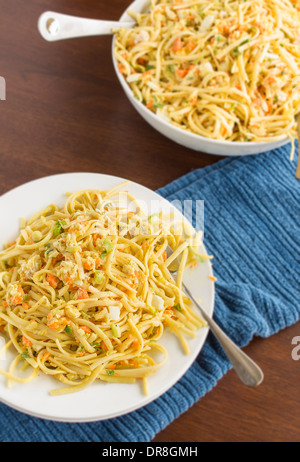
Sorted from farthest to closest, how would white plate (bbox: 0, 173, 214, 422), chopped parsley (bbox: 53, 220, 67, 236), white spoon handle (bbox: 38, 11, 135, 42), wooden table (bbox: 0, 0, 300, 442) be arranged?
white spoon handle (bbox: 38, 11, 135, 42), wooden table (bbox: 0, 0, 300, 442), chopped parsley (bbox: 53, 220, 67, 236), white plate (bbox: 0, 173, 214, 422)

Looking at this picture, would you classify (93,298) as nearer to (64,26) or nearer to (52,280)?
(52,280)

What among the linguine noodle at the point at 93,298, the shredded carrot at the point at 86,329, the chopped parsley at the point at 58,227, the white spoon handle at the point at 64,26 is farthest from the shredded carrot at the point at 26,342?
the white spoon handle at the point at 64,26

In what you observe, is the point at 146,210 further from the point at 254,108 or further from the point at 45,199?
the point at 254,108

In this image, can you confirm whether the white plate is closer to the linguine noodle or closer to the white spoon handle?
the linguine noodle

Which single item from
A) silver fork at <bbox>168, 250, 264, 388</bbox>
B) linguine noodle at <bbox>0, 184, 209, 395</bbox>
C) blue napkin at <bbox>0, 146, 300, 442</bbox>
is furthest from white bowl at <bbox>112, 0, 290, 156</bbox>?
silver fork at <bbox>168, 250, 264, 388</bbox>

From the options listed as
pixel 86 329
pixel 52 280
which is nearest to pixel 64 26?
pixel 52 280

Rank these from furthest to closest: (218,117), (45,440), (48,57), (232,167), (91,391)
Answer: (48,57)
(232,167)
(218,117)
(45,440)
(91,391)

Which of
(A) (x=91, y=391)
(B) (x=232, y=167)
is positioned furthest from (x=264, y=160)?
(A) (x=91, y=391)
